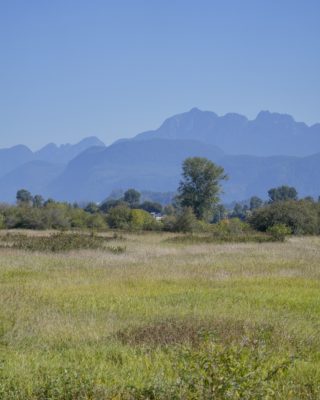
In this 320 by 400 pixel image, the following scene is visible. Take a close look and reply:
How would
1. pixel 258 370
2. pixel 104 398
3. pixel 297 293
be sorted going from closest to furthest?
pixel 104 398, pixel 258 370, pixel 297 293

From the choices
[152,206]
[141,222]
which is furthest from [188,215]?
[152,206]

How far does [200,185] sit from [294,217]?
28.7m

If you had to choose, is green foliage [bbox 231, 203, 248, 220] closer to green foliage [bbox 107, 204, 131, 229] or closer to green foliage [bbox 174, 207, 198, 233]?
green foliage [bbox 107, 204, 131, 229]

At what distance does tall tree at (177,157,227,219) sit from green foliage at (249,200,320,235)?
25.0 m

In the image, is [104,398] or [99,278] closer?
[104,398]

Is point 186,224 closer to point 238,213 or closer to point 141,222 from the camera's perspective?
point 141,222

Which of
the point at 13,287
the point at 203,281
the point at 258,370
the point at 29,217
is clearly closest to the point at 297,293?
the point at 203,281

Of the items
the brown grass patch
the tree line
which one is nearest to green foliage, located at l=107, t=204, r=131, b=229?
the tree line

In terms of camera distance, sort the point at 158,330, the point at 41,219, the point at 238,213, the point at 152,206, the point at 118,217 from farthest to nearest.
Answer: the point at 238,213 < the point at 152,206 < the point at 118,217 < the point at 41,219 < the point at 158,330

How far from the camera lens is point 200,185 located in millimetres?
73188

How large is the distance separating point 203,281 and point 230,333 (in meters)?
7.25

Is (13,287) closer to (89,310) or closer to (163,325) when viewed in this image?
(89,310)

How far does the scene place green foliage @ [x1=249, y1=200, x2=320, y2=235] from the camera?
45216 mm

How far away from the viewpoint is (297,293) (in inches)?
558
